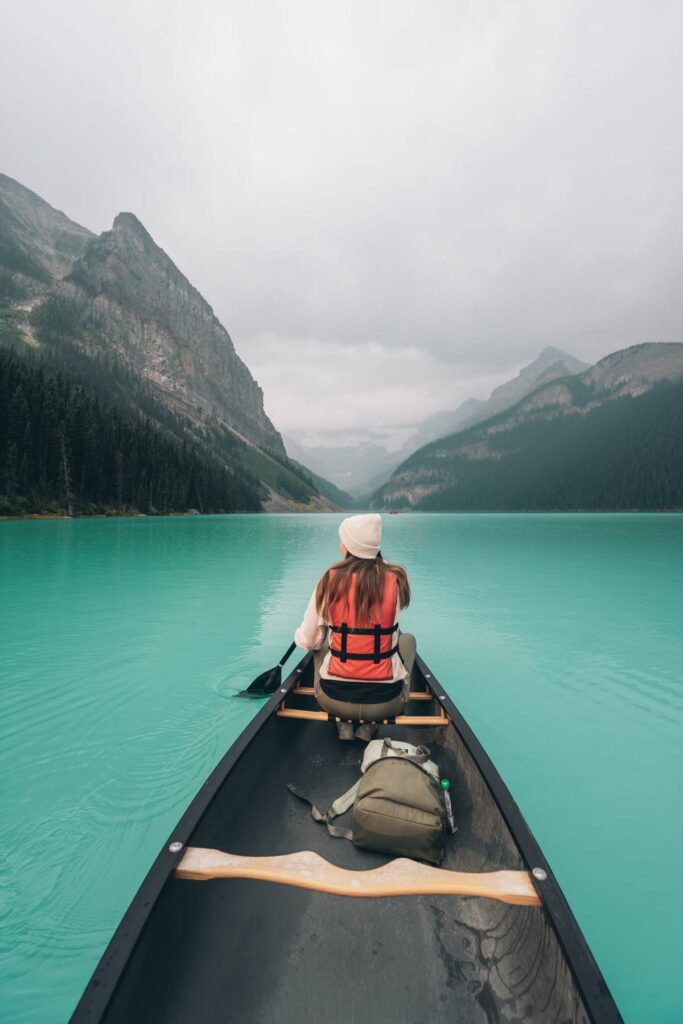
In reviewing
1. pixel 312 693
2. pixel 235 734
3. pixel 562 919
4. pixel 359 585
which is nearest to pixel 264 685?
pixel 235 734

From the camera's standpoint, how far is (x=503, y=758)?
754cm

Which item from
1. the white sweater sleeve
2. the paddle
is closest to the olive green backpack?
the white sweater sleeve

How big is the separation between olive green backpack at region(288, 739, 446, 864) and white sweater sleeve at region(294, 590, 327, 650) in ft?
5.61

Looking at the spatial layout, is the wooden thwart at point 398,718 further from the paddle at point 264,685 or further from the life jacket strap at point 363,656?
the paddle at point 264,685

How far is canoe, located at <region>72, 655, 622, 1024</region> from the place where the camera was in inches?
94.7

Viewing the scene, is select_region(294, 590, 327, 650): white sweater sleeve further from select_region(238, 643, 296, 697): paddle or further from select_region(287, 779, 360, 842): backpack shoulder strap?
select_region(238, 643, 296, 697): paddle

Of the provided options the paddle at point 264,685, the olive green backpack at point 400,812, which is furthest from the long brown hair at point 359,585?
the paddle at point 264,685

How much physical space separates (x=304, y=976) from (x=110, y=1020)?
1257 millimetres

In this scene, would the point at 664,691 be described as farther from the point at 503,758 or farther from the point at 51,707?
the point at 51,707

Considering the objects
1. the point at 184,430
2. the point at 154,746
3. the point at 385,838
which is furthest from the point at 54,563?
the point at 184,430

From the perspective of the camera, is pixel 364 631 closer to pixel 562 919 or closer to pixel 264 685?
pixel 562 919

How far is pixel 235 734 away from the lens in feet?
26.1

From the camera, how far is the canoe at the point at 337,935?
7.89 ft

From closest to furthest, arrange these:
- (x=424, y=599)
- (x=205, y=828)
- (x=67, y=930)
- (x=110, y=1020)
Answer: (x=110, y=1020), (x=205, y=828), (x=67, y=930), (x=424, y=599)
